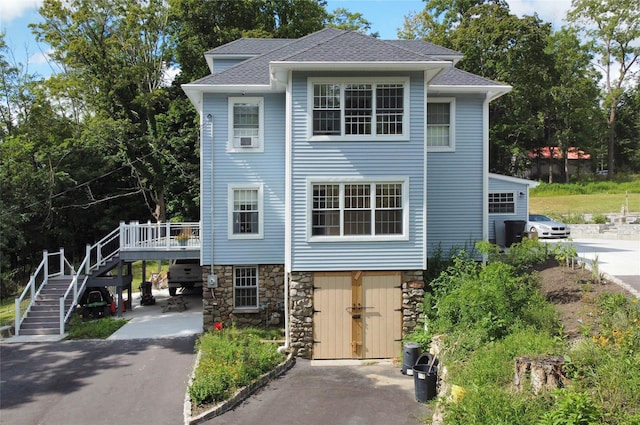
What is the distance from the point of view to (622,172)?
175 ft

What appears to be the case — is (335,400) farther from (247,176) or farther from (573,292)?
(247,176)

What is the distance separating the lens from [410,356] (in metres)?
11.2

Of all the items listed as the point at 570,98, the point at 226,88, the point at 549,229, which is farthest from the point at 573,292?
the point at 570,98

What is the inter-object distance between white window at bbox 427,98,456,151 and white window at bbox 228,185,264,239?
5497 millimetres

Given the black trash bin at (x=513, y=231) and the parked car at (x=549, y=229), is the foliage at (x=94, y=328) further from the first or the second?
the parked car at (x=549, y=229)

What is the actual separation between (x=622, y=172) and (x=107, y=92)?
5117 centimetres

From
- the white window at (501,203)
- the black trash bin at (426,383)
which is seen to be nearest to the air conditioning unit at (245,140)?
the black trash bin at (426,383)

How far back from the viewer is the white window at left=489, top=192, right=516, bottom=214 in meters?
16.9

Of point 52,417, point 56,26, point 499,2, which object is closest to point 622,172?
point 499,2

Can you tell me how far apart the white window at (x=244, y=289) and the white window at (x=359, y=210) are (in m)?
3.39

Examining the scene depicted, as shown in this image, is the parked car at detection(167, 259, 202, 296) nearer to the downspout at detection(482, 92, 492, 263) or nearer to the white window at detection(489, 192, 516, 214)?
the downspout at detection(482, 92, 492, 263)

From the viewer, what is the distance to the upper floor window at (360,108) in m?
12.6

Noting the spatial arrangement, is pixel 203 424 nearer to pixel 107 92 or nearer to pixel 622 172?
pixel 107 92

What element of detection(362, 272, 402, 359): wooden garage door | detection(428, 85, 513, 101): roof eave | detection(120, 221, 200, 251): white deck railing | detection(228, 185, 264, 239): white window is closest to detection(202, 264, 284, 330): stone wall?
detection(228, 185, 264, 239): white window
